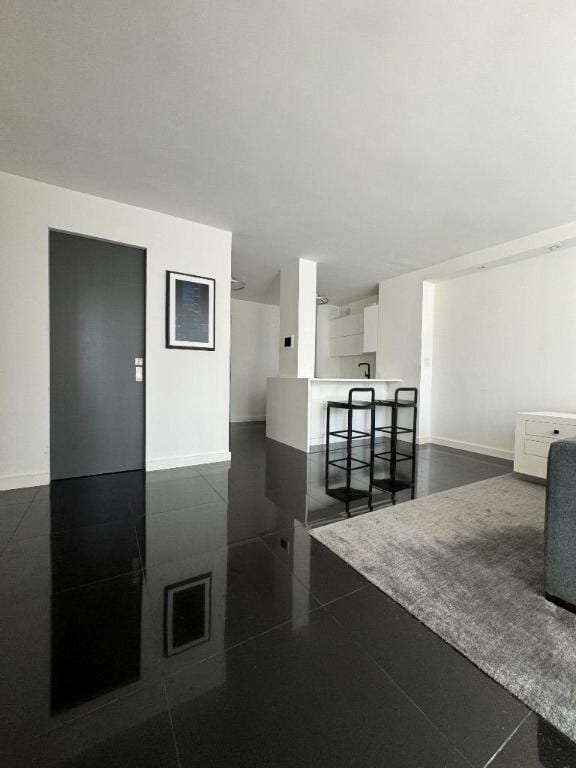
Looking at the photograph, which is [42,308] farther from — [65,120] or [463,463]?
[463,463]

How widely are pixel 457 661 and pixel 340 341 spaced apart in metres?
5.93

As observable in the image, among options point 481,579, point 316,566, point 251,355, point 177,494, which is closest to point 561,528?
point 481,579

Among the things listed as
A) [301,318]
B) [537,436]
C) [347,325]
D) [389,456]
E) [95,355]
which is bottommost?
[389,456]

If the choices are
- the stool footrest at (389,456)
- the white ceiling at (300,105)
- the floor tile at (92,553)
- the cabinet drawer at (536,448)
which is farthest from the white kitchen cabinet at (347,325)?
the floor tile at (92,553)

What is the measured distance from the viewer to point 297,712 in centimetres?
93

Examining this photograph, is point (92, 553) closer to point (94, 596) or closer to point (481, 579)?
point (94, 596)

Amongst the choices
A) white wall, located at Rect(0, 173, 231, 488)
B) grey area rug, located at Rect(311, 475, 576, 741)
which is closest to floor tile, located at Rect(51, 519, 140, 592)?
grey area rug, located at Rect(311, 475, 576, 741)

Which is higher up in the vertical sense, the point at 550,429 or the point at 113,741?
the point at 550,429

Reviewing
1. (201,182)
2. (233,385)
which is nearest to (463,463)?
(201,182)

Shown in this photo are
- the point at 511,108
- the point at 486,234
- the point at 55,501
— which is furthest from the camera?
the point at 486,234

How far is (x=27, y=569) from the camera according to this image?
156cm

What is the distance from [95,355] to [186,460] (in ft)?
4.51

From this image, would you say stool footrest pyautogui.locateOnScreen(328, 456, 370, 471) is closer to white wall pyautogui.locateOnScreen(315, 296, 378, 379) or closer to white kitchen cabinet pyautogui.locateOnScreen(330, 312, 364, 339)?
white kitchen cabinet pyautogui.locateOnScreen(330, 312, 364, 339)

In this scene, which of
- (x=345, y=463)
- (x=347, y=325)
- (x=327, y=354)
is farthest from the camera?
(x=327, y=354)
